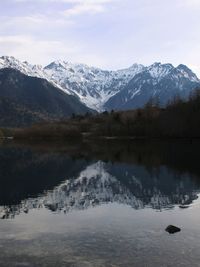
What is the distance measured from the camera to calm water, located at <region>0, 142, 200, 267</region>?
31094mm

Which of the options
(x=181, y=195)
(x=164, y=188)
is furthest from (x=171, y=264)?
(x=164, y=188)

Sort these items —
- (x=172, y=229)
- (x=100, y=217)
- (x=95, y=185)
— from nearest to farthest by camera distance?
(x=172, y=229)
(x=100, y=217)
(x=95, y=185)

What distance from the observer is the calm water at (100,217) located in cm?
3109

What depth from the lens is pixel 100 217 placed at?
1809 inches

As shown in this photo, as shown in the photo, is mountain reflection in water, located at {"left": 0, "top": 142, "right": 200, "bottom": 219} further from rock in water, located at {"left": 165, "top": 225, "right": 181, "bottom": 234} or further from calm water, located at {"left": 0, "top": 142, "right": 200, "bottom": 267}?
rock in water, located at {"left": 165, "top": 225, "right": 181, "bottom": 234}

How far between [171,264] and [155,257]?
5.92 ft

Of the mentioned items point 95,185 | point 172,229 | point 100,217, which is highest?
point 172,229

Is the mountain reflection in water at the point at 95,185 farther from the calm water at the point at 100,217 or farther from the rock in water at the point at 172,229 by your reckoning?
the rock in water at the point at 172,229

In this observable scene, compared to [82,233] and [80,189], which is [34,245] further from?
[80,189]

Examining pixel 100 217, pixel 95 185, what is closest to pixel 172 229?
pixel 100 217

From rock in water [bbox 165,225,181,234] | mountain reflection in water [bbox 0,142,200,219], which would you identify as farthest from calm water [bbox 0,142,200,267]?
rock in water [bbox 165,225,181,234]

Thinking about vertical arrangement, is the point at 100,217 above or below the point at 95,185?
above

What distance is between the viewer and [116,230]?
3950 centimetres

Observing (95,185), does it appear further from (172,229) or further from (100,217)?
→ (172,229)
